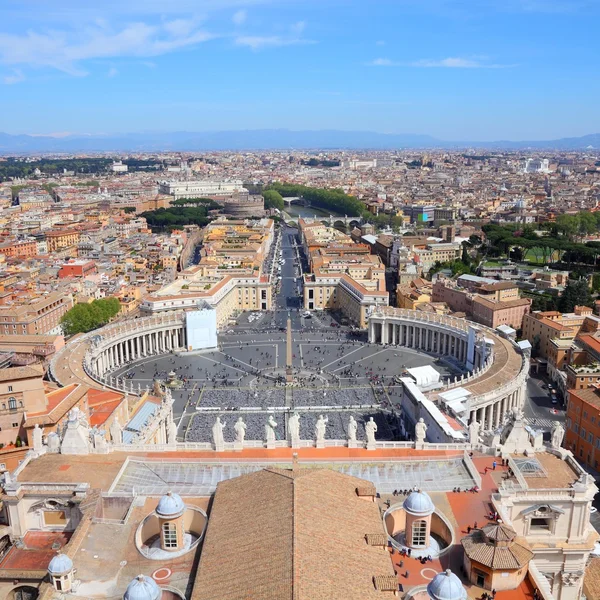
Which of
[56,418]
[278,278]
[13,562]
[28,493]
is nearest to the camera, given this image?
[13,562]

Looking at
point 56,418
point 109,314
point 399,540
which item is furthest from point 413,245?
point 399,540

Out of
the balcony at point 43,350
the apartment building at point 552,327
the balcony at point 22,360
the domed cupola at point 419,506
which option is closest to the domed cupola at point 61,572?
the domed cupola at point 419,506

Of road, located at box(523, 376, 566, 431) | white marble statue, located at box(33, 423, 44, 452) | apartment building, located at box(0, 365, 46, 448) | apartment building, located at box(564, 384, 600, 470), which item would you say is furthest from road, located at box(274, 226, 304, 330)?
white marble statue, located at box(33, 423, 44, 452)

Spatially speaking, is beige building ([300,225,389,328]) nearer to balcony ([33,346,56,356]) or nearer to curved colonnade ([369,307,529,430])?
curved colonnade ([369,307,529,430])

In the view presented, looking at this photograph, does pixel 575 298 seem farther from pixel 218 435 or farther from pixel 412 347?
pixel 218 435

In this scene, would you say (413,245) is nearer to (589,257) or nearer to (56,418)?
(589,257)

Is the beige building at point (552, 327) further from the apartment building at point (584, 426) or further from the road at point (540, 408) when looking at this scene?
the apartment building at point (584, 426)
